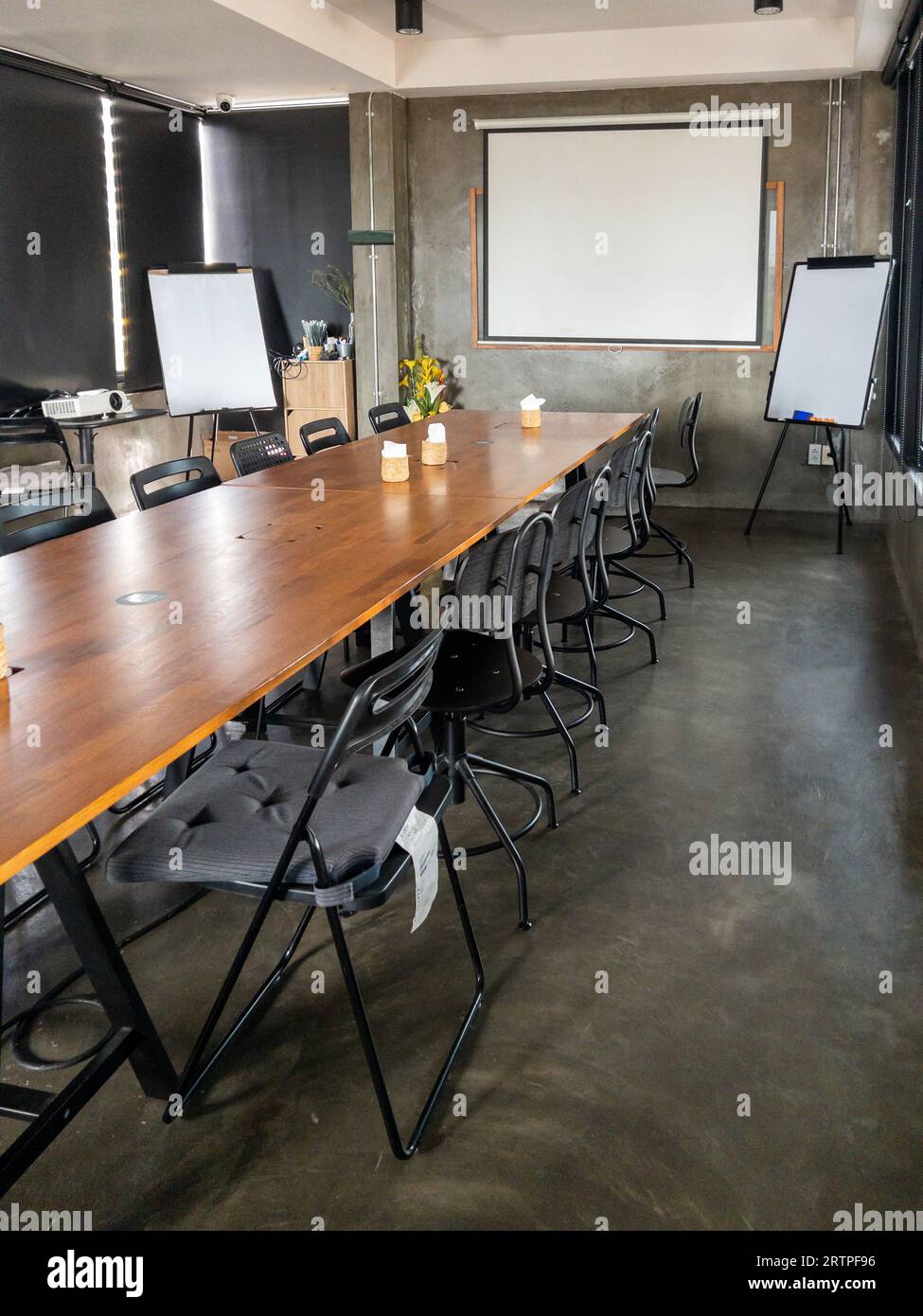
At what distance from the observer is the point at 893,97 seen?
7.55 m

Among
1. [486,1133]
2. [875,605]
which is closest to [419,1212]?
[486,1133]

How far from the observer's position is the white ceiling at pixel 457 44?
631 centimetres

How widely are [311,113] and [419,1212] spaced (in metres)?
8.58

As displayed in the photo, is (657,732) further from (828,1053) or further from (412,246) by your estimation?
(412,246)

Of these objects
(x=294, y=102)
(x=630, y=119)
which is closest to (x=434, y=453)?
(x=630, y=119)

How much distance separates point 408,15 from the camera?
6.79m

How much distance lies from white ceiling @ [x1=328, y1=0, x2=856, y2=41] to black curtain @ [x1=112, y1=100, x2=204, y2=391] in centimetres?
184

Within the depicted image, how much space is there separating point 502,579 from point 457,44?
6331 mm

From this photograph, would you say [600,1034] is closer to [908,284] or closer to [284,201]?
[908,284]

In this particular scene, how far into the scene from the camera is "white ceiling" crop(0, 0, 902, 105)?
631 centimetres

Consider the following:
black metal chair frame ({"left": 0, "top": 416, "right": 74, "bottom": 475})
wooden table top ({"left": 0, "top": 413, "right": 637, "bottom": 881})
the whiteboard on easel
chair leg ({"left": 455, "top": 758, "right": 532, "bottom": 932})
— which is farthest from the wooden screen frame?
chair leg ({"left": 455, "top": 758, "right": 532, "bottom": 932})

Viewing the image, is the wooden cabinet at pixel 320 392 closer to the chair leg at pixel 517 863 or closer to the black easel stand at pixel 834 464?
the black easel stand at pixel 834 464

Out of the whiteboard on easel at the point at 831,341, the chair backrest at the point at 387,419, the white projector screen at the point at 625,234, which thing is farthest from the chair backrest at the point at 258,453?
the white projector screen at the point at 625,234

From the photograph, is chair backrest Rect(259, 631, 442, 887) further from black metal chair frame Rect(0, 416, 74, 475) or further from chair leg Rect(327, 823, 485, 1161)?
black metal chair frame Rect(0, 416, 74, 475)
